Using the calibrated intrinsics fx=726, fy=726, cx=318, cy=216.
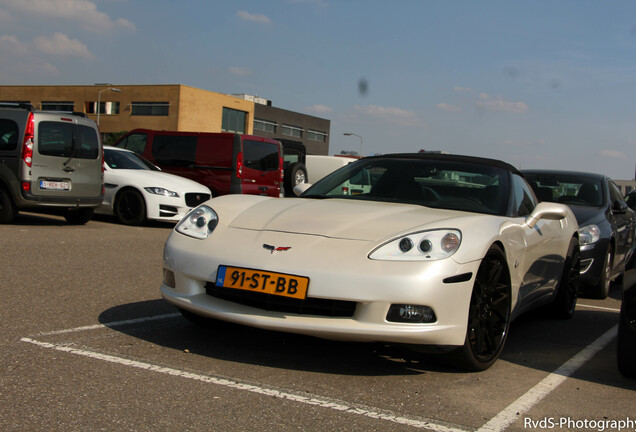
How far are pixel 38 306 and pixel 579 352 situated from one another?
12.5 feet

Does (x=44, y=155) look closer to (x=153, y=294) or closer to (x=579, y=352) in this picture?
(x=153, y=294)

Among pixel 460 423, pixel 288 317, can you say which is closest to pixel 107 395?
pixel 288 317

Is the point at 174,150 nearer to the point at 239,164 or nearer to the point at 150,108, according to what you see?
the point at 239,164

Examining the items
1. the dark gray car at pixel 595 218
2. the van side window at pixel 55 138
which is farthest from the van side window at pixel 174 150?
the dark gray car at pixel 595 218

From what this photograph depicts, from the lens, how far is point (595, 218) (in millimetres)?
7984

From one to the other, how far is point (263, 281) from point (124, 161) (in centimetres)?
1052

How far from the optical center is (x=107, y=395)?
10.8 feet

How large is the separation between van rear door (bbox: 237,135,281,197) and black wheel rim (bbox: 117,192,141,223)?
9.89 ft

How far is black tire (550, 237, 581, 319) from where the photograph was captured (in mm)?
6086

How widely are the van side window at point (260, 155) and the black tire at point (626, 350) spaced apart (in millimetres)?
12282

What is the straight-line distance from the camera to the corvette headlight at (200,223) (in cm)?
445

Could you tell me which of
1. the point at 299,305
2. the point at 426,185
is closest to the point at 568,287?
the point at 426,185

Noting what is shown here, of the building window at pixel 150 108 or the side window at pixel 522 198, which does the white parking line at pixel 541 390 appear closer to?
the side window at pixel 522 198

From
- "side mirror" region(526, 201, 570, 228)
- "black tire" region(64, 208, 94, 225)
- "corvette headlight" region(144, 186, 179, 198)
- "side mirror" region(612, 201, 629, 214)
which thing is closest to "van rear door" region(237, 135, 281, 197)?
"corvette headlight" region(144, 186, 179, 198)
